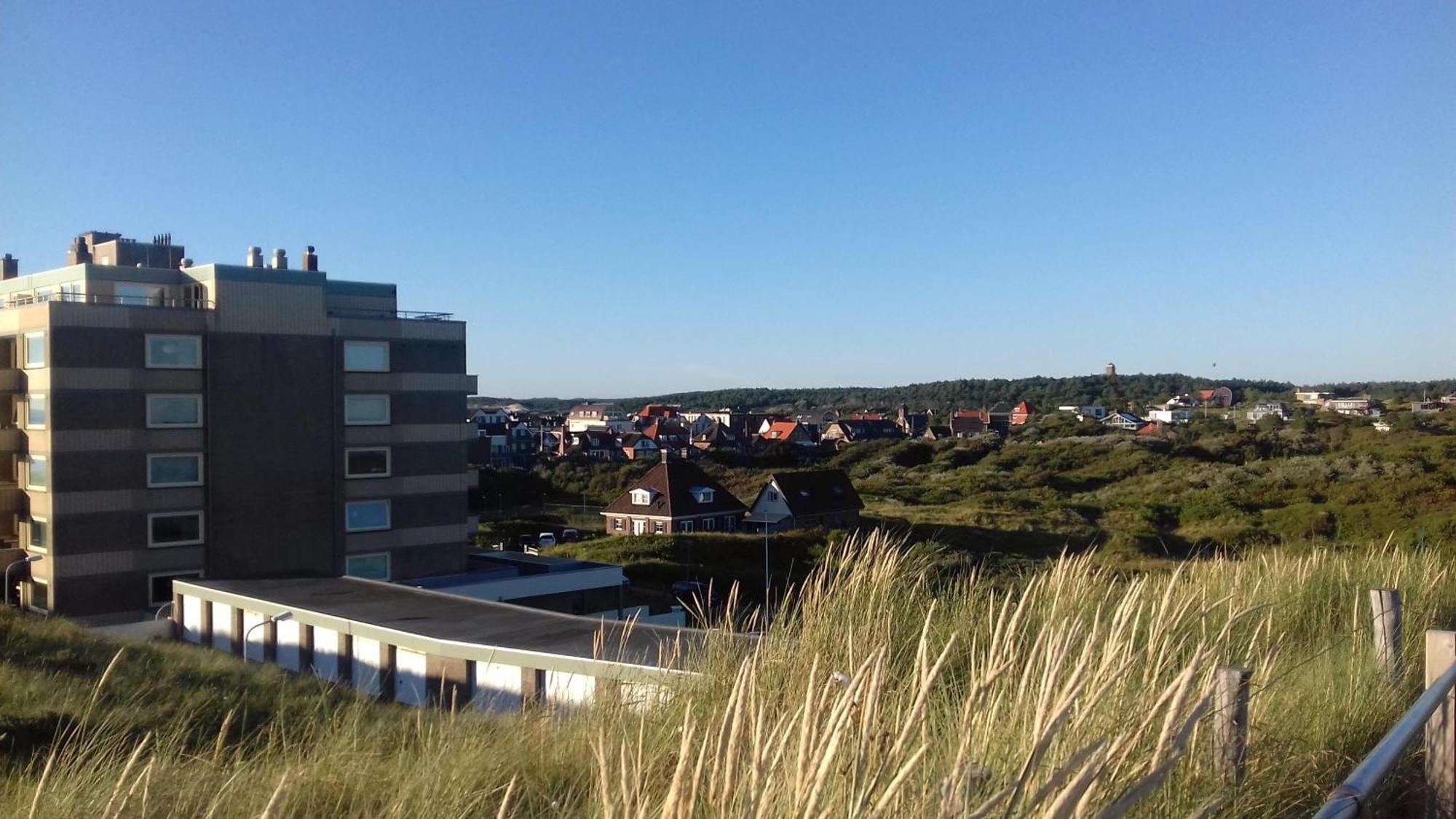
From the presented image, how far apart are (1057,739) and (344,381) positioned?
81.8 ft

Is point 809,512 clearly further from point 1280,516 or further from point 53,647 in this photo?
point 53,647

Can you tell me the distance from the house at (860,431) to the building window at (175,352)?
64.0m

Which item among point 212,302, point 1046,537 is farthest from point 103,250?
point 1046,537

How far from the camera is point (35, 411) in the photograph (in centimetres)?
2245

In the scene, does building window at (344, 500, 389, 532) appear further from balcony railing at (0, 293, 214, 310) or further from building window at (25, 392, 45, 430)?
building window at (25, 392, 45, 430)

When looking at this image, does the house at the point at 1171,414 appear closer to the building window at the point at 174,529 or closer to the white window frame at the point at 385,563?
the white window frame at the point at 385,563

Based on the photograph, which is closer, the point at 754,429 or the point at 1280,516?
the point at 1280,516

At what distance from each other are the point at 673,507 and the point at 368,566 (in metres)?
16.9

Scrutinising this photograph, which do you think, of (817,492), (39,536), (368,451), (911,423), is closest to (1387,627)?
(368,451)

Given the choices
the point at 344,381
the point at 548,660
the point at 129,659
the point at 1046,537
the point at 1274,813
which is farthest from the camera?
the point at 1046,537

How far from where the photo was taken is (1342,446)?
1795 inches

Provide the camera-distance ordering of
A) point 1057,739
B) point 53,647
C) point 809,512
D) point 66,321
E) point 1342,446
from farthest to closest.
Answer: point 1342,446 → point 809,512 → point 66,321 → point 53,647 → point 1057,739

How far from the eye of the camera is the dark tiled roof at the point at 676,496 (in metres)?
42.0

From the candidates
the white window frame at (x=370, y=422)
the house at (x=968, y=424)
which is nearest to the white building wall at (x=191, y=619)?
the white window frame at (x=370, y=422)
